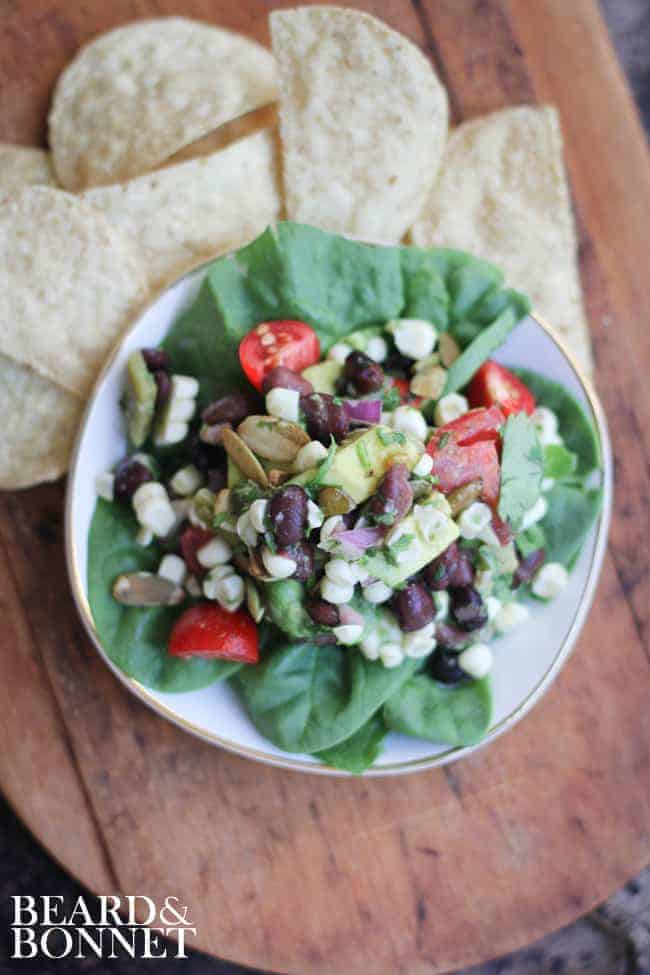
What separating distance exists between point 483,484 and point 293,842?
1.10 m

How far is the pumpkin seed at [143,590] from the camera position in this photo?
2156mm

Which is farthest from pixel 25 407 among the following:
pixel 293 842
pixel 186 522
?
pixel 293 842

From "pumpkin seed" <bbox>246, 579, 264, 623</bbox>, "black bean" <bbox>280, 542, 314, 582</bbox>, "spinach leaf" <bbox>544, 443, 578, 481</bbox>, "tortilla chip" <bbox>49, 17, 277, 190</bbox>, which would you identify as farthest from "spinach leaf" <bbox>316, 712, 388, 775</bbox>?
"tortilla chip" <bbox>49, 17, 277, 190</bbox>

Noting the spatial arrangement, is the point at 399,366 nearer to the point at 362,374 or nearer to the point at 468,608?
the point at 362,374

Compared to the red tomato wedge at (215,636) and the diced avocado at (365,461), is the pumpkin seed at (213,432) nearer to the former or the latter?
the diced avocado at (365,461)

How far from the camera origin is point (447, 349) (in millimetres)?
2246

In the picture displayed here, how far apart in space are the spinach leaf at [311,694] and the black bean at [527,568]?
0.32m

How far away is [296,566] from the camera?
1.89 metres

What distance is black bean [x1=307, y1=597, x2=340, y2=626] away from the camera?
1948mm

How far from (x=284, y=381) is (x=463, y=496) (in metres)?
0.46

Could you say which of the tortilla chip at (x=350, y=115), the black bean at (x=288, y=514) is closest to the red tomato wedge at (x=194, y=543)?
the black bean at (x=288, y=514)

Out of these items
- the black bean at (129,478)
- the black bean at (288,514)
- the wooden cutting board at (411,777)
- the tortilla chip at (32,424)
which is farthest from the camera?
the wooden cutting board at (411,777)

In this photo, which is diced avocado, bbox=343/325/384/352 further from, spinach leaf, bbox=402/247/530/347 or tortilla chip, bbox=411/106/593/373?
tortilla chip, bbox=411/106/593/373

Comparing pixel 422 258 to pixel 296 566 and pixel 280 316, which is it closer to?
pixel 280 316
